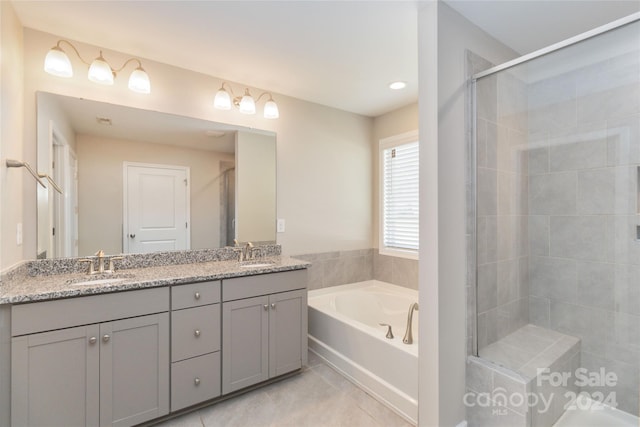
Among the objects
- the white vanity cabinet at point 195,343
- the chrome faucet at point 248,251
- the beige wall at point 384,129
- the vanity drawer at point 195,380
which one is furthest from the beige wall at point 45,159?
the beige wall at point 384,129

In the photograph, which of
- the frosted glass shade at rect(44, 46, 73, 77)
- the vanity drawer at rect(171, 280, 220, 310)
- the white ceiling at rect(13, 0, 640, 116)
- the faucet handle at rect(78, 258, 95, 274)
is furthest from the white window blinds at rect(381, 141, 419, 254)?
the frosted glass shade at rect(44, 46, 73, 77)

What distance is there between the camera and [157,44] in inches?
77.1

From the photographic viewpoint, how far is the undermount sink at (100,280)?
1649 millimetres

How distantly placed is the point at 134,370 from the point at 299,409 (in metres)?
1.00

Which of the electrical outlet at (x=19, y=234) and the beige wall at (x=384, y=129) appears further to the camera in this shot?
the beige wall at (x=384, y=129)

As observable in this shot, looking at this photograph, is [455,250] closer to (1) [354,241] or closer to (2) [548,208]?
(2) [548,208]

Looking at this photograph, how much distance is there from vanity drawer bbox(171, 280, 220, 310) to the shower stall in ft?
5.18

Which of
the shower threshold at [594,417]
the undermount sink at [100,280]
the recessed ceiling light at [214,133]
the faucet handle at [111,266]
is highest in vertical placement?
the recessed ceiling light at [214,133]

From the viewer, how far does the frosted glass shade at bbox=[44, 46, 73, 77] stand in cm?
171

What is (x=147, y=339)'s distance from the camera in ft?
5.43

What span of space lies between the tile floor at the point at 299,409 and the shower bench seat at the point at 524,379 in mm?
491

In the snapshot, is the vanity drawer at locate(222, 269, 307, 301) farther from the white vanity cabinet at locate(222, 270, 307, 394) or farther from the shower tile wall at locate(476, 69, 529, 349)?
the shower tile wall at locate(476, 69, 529, 349)

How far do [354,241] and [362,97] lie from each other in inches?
59.5

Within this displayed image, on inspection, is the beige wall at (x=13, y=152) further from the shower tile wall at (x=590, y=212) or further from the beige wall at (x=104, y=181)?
the shower tile wall at (x=590, y=212)
